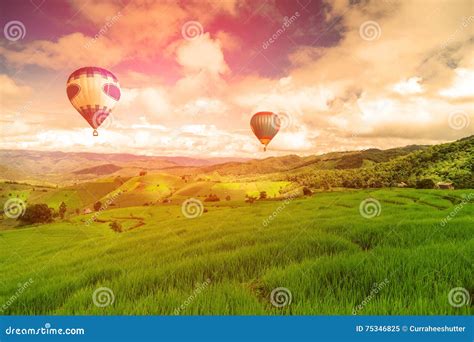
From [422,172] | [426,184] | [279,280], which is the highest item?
[422,172]

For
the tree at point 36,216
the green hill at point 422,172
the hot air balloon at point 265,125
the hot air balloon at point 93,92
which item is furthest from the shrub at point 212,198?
the tree at point 36,216

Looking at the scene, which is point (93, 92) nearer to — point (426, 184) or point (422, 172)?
point (426, 184)

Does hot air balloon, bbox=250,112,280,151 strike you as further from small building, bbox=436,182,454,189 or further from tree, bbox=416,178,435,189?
small building, bbox=436,182,454,189

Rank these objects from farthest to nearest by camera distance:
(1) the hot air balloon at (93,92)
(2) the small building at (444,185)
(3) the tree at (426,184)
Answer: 1. (3) the tree at (426,184)
2. (2) the small building at (444,185)
3. (1) the hot air balloon at (93,92)

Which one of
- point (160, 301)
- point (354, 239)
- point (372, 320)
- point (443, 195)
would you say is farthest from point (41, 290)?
point (443, 195)

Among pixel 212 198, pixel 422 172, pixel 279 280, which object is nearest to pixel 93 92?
pixel 279 280

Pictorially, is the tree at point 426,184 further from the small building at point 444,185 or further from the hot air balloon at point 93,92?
the hot air balloon at point 93,92
